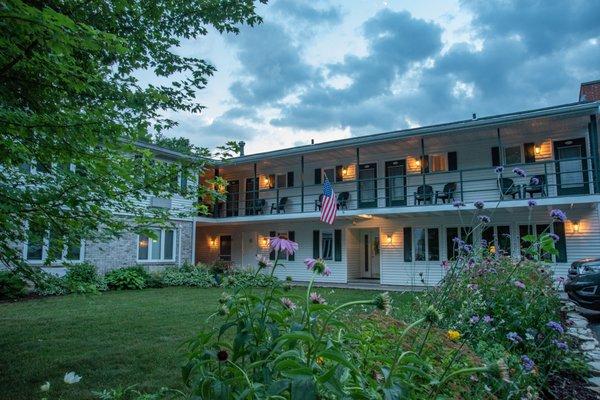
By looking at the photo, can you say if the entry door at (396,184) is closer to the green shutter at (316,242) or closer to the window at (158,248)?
the green shutter at (316,242)

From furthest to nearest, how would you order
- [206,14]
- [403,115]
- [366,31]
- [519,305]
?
1. [403,115]
2. [366,31]
3. [206,14]
4. [519,305]

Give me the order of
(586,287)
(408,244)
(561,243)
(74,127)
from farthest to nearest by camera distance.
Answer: (408,244)
(561,243)
(586,287)
(74,127)

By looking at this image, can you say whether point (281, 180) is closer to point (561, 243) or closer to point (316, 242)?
point (316, 242)

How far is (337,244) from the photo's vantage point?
18438 mm

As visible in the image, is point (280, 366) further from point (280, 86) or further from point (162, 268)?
point (280, 86)

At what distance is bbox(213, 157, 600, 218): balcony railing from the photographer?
1376 centimetres

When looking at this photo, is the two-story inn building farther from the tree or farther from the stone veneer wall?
the tree

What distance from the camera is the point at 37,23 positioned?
2143 mm

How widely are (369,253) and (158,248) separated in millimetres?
9715

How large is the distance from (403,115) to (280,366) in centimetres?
3453

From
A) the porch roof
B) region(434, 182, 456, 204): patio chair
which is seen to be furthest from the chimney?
region(434, 182, 456, 204): patio chair

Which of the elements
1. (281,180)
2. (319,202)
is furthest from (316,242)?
(281,180)

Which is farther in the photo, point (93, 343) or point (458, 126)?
point (458, 126)

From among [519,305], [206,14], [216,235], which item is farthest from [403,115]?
[519,305]
